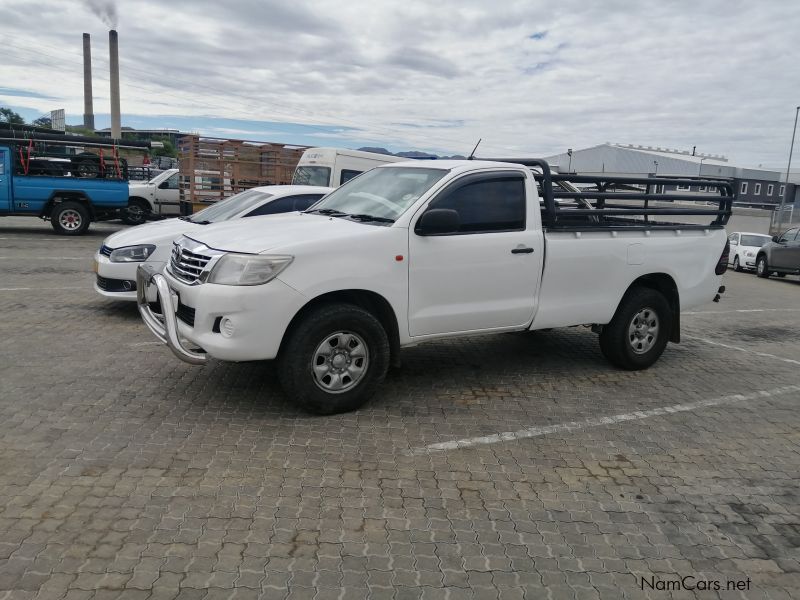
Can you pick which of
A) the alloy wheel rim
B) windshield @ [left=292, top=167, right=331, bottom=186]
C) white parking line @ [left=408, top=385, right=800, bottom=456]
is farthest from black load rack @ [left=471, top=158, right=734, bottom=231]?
the alloy wheel rim

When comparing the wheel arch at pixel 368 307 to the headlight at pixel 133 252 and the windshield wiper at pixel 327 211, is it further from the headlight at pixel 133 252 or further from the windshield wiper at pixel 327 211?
the headlight at pixel 133 252

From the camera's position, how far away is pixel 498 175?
5.61 m

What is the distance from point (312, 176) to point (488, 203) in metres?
10.7

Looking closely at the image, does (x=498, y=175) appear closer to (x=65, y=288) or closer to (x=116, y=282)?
(x=116, y=282)

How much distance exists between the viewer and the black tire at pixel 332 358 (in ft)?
15.3

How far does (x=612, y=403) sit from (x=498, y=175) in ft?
7.26

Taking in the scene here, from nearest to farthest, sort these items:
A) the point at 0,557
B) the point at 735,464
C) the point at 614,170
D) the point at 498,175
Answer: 1. the point at 0,557
2. the point at 735,464
3. the point at 498,175
4. the point at 614,170

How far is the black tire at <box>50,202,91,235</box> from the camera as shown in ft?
54.1

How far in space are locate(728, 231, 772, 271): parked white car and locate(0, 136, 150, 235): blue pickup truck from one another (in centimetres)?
1935

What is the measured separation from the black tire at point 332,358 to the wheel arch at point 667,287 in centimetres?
307

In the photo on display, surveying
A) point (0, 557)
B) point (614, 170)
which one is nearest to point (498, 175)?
point (0, 557)

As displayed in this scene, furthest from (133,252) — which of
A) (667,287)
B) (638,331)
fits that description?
(667,287)

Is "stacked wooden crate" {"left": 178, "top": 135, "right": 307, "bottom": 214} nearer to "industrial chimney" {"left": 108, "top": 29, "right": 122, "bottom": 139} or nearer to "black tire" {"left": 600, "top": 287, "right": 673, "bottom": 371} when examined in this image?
"black tire" {"left": 600, "top": 287, "right": 673, "bottom": 371}

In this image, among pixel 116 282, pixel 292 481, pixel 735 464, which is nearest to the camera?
pixel 292 481
